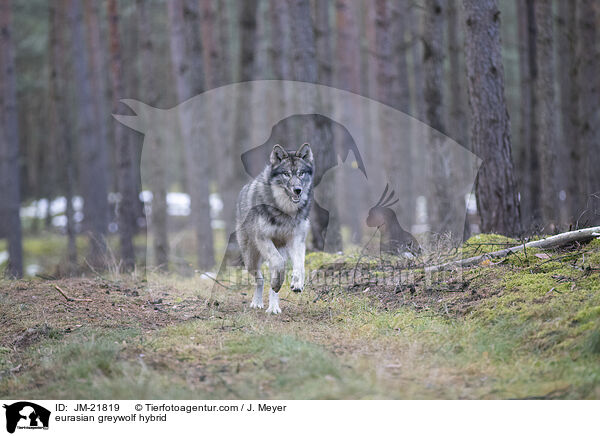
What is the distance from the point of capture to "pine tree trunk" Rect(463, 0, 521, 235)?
30.9ft

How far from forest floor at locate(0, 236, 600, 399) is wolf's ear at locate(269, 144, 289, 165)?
2.02 metres

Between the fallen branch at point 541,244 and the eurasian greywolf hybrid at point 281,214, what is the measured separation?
1902 mm

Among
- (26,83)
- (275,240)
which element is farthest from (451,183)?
(26,83)

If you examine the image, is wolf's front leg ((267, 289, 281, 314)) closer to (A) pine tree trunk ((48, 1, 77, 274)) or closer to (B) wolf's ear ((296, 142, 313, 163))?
(B) wolf's ear ((296, 142, 313, 163))

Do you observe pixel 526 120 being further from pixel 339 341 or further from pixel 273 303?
pixel 339 341

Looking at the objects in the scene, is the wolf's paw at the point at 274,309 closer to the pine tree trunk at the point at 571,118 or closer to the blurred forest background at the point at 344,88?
the blurred forest background at the point at 344,88

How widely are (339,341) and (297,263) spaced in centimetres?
155

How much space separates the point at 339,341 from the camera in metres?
5.75

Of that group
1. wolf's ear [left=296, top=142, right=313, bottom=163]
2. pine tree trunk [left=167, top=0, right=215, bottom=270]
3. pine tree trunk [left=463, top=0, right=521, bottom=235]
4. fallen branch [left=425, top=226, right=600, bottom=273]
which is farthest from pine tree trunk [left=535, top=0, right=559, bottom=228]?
pine tree trunk [left=167, top=0, right=215, bottom=270]

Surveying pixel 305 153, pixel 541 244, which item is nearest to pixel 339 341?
pixel 305 153

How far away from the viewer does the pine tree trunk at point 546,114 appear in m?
13.0
